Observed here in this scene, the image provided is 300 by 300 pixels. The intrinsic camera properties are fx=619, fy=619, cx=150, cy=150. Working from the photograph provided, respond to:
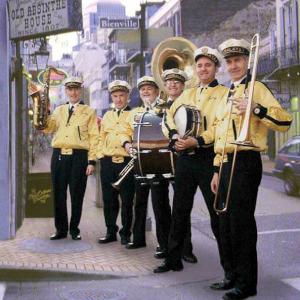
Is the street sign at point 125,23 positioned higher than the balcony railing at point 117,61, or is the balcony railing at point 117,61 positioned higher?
the balcony railing at point 117,61

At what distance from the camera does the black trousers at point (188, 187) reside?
5820mm

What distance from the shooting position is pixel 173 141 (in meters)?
5.81

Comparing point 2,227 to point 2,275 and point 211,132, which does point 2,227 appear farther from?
point 211,132

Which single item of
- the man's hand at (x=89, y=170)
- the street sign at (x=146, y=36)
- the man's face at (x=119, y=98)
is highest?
the street sign at (x=146, y=36)

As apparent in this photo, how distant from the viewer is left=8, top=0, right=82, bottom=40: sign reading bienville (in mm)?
6941

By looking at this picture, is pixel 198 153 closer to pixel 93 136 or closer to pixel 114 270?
pixel 114 270

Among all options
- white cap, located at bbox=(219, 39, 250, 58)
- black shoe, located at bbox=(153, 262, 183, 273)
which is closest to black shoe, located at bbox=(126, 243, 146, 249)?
black shoe, located at bbox=(153, 262, 183, 273)

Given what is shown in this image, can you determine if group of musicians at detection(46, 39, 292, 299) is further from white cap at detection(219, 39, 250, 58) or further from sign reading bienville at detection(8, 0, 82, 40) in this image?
sign reading bienville at detection(8, 0, 82, 40)

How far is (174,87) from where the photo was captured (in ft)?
21.6

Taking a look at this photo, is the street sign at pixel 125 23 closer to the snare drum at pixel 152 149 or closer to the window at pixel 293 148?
the snare drum at pixel 152 149

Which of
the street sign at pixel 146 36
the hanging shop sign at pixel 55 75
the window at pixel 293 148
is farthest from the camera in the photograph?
the window at pixel 293 148

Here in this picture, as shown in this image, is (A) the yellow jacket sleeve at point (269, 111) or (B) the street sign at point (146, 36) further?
(B) the street sign at point (146, 36)

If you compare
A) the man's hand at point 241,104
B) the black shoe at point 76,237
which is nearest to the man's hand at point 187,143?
the man's hand at point 241,104

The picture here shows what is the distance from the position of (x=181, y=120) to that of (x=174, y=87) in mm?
934
